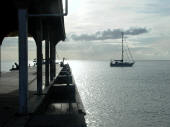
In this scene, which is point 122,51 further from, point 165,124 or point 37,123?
point 37,123

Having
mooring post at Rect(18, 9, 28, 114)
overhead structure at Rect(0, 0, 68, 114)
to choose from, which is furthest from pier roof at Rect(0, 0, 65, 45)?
mooring post at Rect(18, 9, 28, 114)

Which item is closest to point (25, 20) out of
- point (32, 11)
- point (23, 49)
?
point (23, 49)

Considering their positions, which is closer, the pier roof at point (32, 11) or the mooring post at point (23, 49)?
the mooring post at point (23, 49)

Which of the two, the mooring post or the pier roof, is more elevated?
the pier roof

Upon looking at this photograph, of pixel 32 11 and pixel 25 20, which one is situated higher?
pixel 32 11

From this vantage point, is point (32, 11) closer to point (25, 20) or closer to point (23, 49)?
point (25, 20)

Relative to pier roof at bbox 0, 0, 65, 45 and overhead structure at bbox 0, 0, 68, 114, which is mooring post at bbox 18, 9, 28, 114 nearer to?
overhead structure at bbox 0, 0, 68, 114

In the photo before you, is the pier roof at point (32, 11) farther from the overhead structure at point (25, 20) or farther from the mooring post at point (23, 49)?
the mooring post at point (23, 49)

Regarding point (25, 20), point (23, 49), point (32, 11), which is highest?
point (32, 11)

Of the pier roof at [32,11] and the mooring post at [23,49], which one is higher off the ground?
the pier roof at [32,11]

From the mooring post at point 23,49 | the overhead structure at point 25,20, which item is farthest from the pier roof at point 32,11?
the mooring post at point 23,49

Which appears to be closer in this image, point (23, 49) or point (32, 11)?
point (23, 49)

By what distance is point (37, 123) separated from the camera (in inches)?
387

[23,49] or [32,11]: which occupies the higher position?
[32,11]
